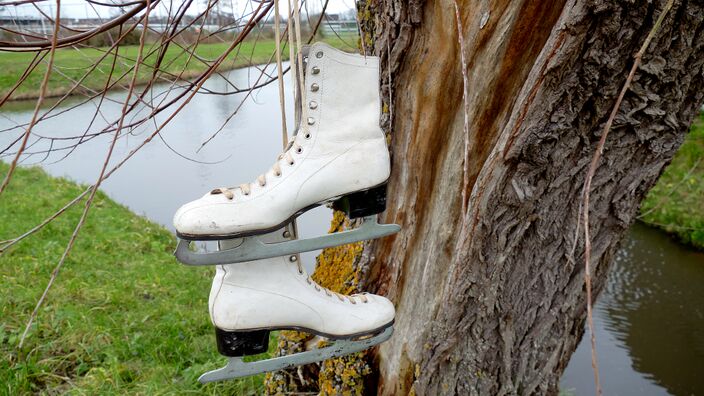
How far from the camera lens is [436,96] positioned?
1.34 meters

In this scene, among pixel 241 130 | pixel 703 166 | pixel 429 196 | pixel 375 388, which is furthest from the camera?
pixel 241 130

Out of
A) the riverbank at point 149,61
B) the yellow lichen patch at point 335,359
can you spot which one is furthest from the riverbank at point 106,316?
the riverbank at point 149,61

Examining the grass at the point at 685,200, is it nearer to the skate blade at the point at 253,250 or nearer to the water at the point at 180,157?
the water at the point at 180,157

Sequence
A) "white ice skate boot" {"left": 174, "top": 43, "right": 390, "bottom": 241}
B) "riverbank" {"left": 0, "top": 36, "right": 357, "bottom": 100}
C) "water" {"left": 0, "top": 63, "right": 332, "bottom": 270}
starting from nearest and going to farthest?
1. "white ice skate boot" {"left": 174, "top": 43, "right": 390, "bottom": 241}
2. "riverbank" {"left": 0, "top": 36, "right": 357, "bottom": 100}
3. "water" {"left": 0, "top": 63, "right": 332, "bottom": 270}

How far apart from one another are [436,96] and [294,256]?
499 millimetres

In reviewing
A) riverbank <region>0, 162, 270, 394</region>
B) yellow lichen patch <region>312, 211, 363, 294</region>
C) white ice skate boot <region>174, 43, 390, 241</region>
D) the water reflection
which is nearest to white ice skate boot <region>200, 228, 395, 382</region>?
white ice skate boot <region>174, 43, 390, 241</region>

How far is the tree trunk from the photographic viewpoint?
3.84 ft

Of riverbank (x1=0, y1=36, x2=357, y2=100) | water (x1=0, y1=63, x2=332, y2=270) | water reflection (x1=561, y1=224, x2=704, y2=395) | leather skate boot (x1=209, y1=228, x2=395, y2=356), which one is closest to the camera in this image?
leather skate boot (x1=209, y1=228, x2=395, y2=356)

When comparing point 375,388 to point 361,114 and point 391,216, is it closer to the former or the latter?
point 391,216

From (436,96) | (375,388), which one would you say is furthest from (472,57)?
(375,388)

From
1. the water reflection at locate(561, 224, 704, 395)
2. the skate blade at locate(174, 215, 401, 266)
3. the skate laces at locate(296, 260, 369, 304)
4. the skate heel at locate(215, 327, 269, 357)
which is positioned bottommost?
the water reflection at locate(561, 224, 704, 395)

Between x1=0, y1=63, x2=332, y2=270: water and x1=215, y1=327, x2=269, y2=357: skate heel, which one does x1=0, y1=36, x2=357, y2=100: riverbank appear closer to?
x1=215, y1=327, x2=269, y2=357: skate heel

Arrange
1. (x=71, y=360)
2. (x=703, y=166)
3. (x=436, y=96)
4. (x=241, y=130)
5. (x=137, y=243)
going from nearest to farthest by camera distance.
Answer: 1. (x=436, y=96)
2. (x=71, y=360)
3. (x=137, y=243)
4. (x=703, y=166)
5. (x=241, y=130)

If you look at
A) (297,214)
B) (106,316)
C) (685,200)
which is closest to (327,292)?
(297,214)
